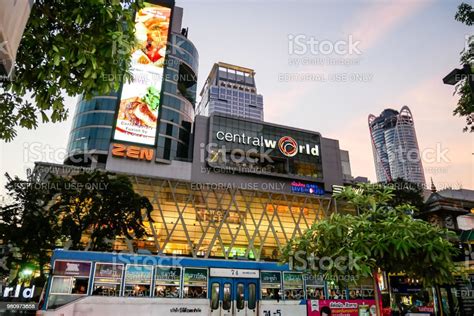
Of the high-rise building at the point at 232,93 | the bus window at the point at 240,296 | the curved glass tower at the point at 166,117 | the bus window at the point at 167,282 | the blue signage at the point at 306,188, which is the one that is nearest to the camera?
the bus window at the point at 167,282

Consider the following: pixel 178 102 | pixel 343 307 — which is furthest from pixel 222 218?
pixel 343 307

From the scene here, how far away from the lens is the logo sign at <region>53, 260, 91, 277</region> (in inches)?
445

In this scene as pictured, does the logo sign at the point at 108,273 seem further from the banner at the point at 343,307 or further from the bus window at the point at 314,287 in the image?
the banner at the point at 343,307

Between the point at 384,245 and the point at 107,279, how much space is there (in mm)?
9338

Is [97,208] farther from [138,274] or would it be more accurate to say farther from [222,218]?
[222,218]

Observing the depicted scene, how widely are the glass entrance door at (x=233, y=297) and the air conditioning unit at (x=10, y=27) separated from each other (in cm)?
1169

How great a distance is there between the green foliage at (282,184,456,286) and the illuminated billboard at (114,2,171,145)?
106 ft

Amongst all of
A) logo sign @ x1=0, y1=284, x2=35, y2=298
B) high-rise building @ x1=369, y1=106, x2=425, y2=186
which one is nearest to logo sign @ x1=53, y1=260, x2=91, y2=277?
logo sign @ x1=0, y1=284, x2=35, y2=298

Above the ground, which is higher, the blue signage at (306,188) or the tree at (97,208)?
the blue signage at (306,188)

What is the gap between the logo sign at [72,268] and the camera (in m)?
11.3

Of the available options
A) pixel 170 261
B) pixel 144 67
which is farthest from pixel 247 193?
pixel 170 261

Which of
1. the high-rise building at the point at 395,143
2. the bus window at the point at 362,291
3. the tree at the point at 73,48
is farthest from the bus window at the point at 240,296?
the high-rise building at the point at 395,143

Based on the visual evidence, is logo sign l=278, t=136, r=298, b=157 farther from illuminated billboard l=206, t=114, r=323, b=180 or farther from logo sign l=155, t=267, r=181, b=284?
logo sign l=155, t=267, r=181, b=284

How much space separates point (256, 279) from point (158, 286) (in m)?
3.97
